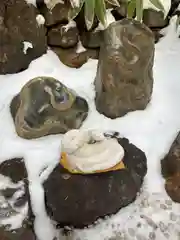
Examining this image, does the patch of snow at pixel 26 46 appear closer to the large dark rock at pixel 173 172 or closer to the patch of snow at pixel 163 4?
Answer: the patch of snow at pixel 163 4

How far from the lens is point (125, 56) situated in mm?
1579

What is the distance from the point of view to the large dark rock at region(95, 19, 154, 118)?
1.57 meters

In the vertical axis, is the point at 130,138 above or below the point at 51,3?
below

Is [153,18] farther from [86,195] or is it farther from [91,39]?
[86,195]

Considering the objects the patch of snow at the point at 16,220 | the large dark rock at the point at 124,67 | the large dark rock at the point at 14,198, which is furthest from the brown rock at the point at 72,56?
the patch of snow at the point at 16,220

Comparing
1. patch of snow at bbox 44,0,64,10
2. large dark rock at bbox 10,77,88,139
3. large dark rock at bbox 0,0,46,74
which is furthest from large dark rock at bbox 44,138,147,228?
patch of snow at bbox 44,0,64,10

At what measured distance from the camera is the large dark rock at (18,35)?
180 centimetres

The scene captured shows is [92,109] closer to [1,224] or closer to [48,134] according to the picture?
[48,134]

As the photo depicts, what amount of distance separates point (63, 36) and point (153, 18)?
0.34 meters

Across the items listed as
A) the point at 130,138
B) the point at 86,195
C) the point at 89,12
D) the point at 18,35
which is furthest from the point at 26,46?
the point at 86,195

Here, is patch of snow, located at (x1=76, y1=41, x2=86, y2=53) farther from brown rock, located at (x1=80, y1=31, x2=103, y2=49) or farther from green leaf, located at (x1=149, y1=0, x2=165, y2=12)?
green leaf, located at (x1=149, y1=0, x2=165, y2=12)

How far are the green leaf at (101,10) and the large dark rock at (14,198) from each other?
560 mm

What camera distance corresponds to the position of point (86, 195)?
144 centimetres

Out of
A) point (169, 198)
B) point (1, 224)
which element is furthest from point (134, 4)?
point (1, 224)
